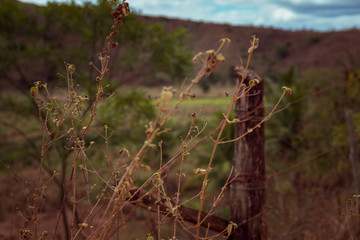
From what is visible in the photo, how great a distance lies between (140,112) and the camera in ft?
34.1

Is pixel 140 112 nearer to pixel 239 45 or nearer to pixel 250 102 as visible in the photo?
pixel 250 102

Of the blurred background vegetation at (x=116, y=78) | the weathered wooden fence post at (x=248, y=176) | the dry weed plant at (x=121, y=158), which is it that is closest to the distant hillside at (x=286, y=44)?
the blurred background vegetation at (x=116, y=78)

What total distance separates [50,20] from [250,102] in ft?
33.3

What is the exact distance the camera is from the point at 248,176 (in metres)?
2.15

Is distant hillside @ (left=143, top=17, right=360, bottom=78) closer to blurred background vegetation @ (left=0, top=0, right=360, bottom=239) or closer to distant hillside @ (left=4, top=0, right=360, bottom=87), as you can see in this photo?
distant hillside @ (left=4, top=0, right=360, bottom=87)

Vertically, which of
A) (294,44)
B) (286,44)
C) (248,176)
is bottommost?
(248,176)

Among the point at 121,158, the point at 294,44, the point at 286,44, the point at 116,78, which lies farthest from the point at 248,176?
the point at 294,44

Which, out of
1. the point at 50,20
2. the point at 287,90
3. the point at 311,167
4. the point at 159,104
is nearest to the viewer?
the point at 159,104

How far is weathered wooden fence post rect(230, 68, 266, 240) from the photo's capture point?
6.98ft

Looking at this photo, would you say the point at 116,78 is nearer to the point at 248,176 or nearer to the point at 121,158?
the point at 248,176

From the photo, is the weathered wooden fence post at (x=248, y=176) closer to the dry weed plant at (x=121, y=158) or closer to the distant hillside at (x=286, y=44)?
the dry weed plant at (x=121, y=158)

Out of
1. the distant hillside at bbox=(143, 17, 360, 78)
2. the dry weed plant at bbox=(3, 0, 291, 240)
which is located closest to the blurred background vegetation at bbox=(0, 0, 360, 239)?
the dry weed plant at bbox=(3, 0, 291, 240)

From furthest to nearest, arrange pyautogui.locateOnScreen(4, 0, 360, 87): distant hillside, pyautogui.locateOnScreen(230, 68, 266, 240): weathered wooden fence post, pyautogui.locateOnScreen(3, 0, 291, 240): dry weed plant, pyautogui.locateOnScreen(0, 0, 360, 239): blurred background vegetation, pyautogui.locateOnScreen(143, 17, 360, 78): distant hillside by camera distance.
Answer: pyautogui.locateOnScreen(143, 17, 360, 78): distant hillside → pyautogui.locateOnScreen(4, 0, 360, 87): distant hillside → pyautogui.locateOnScreen(0, 0, 360, 239): blurred background vegetation → pyautogui.locateOnScreen(230, 68, 266, 240): weathered wooden fence post → pyautogui.locateOnScreen(3, 0, 291, 240): dry weed plant

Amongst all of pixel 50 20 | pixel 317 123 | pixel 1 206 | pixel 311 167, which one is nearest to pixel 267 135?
pixel 317 123
